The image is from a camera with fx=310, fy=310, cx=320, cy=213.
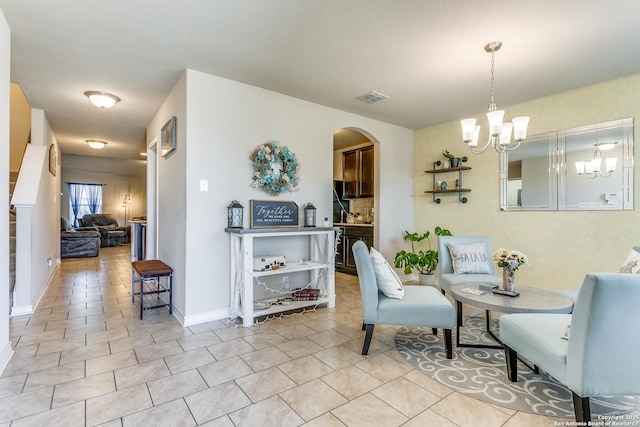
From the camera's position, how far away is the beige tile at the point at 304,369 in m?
2.07

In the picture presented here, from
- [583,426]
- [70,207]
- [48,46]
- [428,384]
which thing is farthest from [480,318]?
[70,207]

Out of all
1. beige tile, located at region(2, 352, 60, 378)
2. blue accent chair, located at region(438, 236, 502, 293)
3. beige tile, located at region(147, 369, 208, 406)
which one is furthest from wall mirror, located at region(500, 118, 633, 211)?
beige tile, located at region(2, 352, 60, 378)

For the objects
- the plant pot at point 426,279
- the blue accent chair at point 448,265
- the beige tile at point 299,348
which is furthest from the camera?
the plant pot at point 426,279

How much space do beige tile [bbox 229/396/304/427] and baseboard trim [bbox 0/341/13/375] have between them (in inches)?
68.9

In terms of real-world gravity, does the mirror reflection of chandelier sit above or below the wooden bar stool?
above

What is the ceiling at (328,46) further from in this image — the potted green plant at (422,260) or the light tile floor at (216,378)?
the light tile floor at (216,378)

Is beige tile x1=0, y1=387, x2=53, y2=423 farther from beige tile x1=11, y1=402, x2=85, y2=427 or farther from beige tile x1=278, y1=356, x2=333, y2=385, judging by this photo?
beige tile x1=278, y1=356, x2=333, y2=385

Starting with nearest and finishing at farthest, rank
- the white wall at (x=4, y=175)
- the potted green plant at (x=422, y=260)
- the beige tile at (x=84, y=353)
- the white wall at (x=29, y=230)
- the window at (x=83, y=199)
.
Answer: the white wall at (x=4, y=175) → the beige tile at (x=84, y=353) → the white wall at (x=29, y=230) → the potted green plant at (x=422, y=260) → the window at (x=83, y=199)

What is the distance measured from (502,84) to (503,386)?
296 cm

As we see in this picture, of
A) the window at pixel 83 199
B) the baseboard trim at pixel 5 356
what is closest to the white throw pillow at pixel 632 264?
the baseboard trim at pixel 5 356

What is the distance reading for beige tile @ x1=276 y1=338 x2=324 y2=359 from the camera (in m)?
2.42

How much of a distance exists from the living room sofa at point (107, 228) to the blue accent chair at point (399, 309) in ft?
32.1

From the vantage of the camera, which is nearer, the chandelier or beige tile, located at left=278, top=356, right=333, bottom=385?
beige tile, located at left=278, top=356, right=333, bottom=385

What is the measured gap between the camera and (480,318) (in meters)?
3.27
